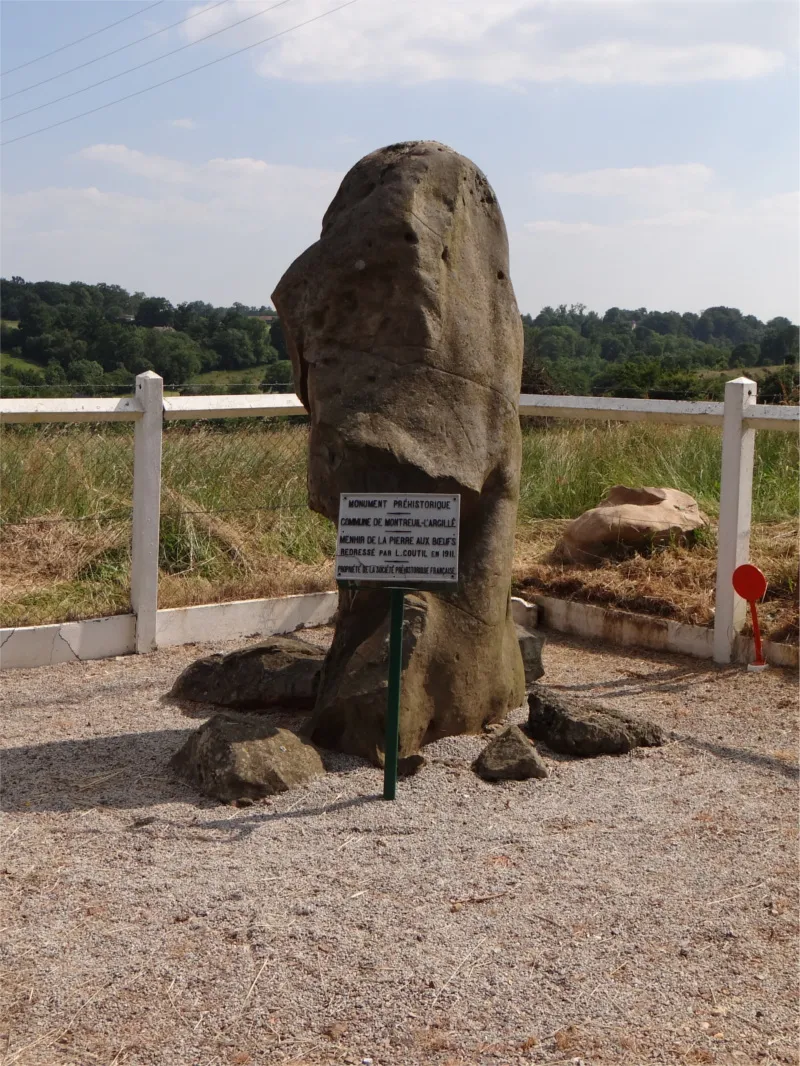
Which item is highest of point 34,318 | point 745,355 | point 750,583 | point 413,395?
point 745,355

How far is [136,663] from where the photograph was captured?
22.6 ft

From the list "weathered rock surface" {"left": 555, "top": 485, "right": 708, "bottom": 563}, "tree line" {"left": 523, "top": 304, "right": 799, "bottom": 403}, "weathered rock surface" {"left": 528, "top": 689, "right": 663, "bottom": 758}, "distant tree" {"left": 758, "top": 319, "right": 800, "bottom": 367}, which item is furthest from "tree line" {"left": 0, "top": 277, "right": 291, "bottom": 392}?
"distant tree" {"left": 758, "top": 319, "right": 800, "bottom": 367}

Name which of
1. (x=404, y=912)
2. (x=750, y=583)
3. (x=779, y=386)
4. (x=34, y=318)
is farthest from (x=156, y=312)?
(x=404, y=912)

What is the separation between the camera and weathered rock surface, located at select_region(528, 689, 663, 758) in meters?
5.19

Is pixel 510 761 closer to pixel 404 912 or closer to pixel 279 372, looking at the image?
pixel 404 912

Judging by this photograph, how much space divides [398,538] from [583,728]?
4.40ft

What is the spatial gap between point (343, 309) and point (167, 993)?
9.45 feet

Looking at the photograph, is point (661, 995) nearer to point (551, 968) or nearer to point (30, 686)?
point (551, 968)

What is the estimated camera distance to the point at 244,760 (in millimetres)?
4598

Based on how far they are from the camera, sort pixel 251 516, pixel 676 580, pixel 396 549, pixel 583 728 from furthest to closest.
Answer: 1. pixel 251 516
2. pixel 676 580
3. pixel 583 728
4. pixel 396 549

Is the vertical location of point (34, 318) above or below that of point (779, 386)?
above

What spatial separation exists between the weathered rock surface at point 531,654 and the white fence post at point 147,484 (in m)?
2.23

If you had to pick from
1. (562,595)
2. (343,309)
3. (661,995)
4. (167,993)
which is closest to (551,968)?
(661,995)

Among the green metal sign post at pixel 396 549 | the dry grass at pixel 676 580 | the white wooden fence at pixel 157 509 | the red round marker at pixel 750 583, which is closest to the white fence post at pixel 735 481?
the white wooden fence at pixel 157 509
